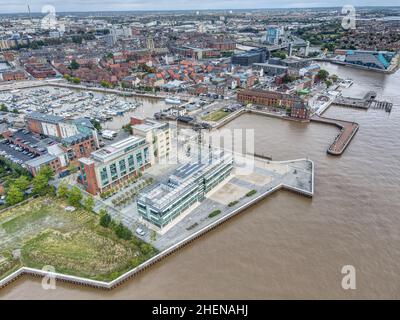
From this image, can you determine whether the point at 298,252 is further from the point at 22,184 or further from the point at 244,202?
the point at 22,184

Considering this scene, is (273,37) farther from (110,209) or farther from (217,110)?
(110,209)

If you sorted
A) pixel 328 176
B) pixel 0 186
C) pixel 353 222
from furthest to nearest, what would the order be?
pixel 328 176, pixel 0 186, pixel 353 222

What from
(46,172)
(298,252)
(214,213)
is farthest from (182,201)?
(46,172)

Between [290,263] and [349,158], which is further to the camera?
[349,158]

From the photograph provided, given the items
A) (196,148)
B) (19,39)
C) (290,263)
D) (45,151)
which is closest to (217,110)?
(196,148)

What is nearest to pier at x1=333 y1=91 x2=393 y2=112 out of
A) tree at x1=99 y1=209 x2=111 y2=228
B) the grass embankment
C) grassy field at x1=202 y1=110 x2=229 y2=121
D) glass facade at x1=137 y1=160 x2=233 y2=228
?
grassy field at x1=202 y1=110 x2=229 y2=121

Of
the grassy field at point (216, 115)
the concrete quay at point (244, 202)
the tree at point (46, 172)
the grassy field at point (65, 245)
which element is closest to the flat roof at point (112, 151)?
the grassy field at point (65, 245)

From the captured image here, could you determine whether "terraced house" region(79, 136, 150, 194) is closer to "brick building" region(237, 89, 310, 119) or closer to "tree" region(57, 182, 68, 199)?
"tree" region(57, 182, 68, 199)

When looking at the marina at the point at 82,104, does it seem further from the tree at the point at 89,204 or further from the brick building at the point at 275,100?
the tree at the point at 89,204
